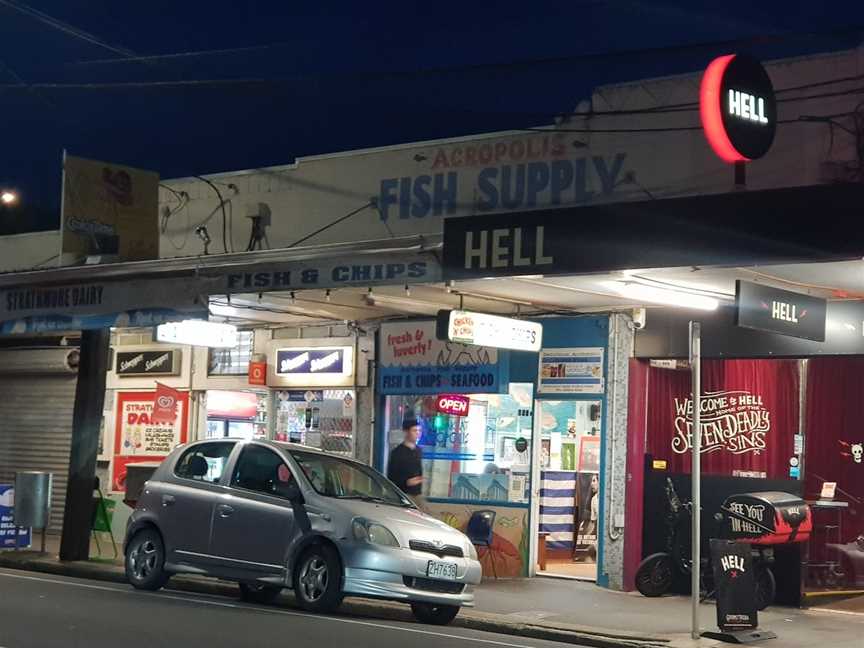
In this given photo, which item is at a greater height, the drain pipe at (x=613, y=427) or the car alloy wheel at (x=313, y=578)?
the drain pipe at (x=613, y=427)

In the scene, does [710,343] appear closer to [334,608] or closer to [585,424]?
[585,424]

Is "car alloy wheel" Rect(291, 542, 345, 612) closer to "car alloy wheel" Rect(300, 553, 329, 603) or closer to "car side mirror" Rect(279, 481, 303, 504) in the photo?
"car alloy wheel" Rect(300, 553, 329, 603)

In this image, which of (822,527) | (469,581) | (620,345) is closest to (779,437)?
(822,527)

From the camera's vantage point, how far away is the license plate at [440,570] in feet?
42.5

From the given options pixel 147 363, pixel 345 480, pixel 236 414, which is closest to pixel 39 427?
pixel 147 363

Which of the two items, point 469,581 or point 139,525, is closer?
point 469,581

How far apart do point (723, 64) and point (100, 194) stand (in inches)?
387

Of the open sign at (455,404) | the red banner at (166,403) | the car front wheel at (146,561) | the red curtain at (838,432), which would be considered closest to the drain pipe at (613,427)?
the red curtain at (838,432)

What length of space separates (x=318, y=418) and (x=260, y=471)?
21.3ft

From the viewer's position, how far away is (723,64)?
13023mm

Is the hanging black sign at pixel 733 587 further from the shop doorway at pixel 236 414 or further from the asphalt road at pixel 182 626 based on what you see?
the shop doorway at pixel 236 414

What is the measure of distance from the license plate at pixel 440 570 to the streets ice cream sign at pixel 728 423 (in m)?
4.65

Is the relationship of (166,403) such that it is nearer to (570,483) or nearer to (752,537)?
(570,483)

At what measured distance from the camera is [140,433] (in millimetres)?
23109
